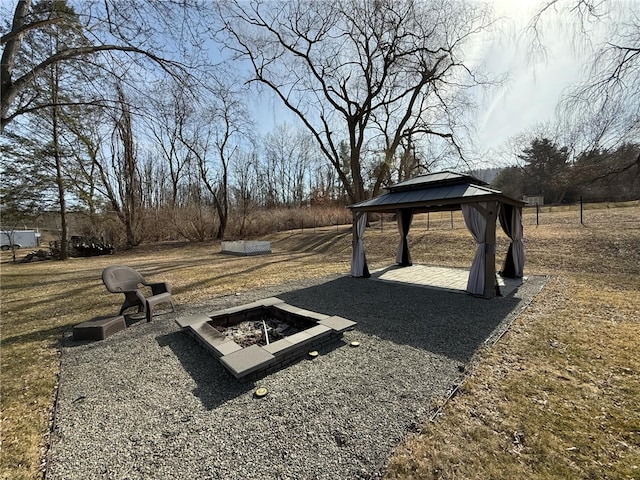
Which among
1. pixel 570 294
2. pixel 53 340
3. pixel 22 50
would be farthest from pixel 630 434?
pixel 22 50

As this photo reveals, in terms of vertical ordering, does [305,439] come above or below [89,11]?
below

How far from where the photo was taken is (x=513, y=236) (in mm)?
6480

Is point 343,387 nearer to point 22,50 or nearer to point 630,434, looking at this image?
point 630,434

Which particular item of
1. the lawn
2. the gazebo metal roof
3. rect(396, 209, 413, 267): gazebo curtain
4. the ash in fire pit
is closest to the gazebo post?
the gazebo metal roof

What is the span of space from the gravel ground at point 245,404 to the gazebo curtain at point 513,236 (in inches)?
123

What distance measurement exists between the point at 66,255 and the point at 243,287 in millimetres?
14520

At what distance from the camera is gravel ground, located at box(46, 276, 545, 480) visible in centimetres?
175

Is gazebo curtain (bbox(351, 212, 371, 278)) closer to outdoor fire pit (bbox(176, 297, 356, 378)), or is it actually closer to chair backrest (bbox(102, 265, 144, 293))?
outdoor fire pit (bbox(176, 297, 356, 378))

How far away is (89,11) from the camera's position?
3652 mm

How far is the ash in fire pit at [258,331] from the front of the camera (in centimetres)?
362

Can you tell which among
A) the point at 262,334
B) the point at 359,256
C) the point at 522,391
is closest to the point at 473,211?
the point at 359,256

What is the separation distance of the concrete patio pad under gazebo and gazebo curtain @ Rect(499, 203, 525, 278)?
8.9 inches

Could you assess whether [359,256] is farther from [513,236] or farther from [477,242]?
[513,236]

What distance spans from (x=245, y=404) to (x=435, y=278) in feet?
20.0
